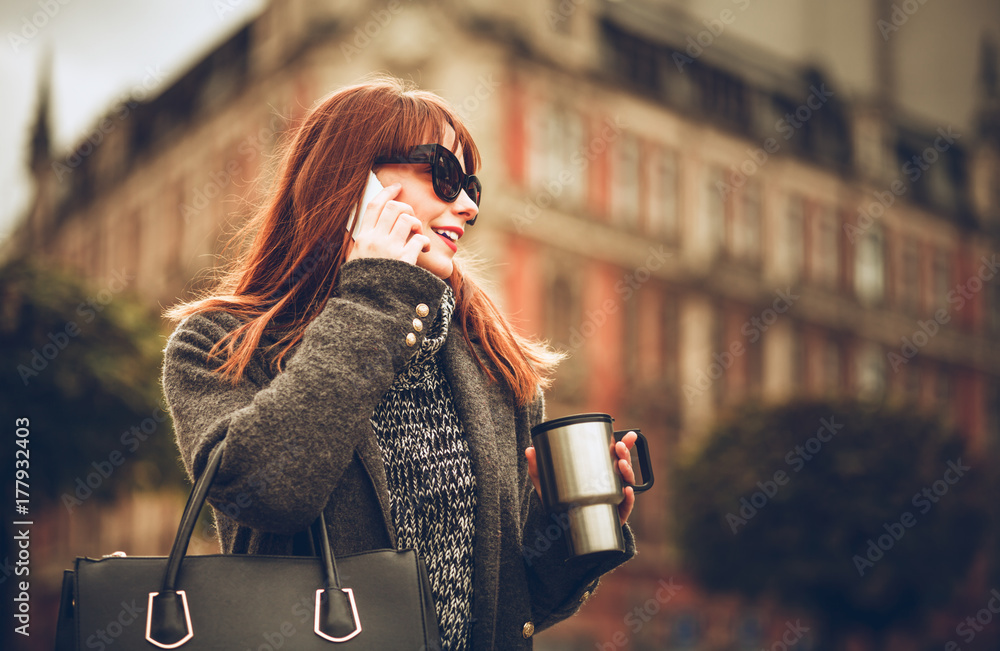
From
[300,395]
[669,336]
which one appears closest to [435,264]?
[300,395]

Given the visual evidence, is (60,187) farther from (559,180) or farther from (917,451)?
(917,451)

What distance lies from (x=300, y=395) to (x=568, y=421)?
65 cm

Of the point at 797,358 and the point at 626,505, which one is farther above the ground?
the point at 797,358

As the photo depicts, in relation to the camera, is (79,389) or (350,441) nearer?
(350,441)

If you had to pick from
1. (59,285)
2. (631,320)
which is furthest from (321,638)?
(631,320)

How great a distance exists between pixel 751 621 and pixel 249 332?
89.4 ft

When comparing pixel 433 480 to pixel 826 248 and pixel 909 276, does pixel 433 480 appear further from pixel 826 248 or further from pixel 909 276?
pixel 909 276

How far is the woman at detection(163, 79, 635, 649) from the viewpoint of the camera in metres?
2.09

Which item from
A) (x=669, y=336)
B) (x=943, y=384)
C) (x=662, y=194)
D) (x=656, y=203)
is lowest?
(x=669, y=336)

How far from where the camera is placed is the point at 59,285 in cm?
1225

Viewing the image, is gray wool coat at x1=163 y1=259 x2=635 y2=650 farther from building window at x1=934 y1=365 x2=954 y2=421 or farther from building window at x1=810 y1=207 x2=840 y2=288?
building window at x1=934 y1=365 x2=954 y2=421

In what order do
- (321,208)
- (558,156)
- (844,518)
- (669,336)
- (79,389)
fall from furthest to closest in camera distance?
(669,336) → (558,156) → (844,518) → (79,389) → (321,208)

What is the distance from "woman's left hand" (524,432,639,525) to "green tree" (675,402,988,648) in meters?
15.8

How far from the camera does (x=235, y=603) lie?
193cm
